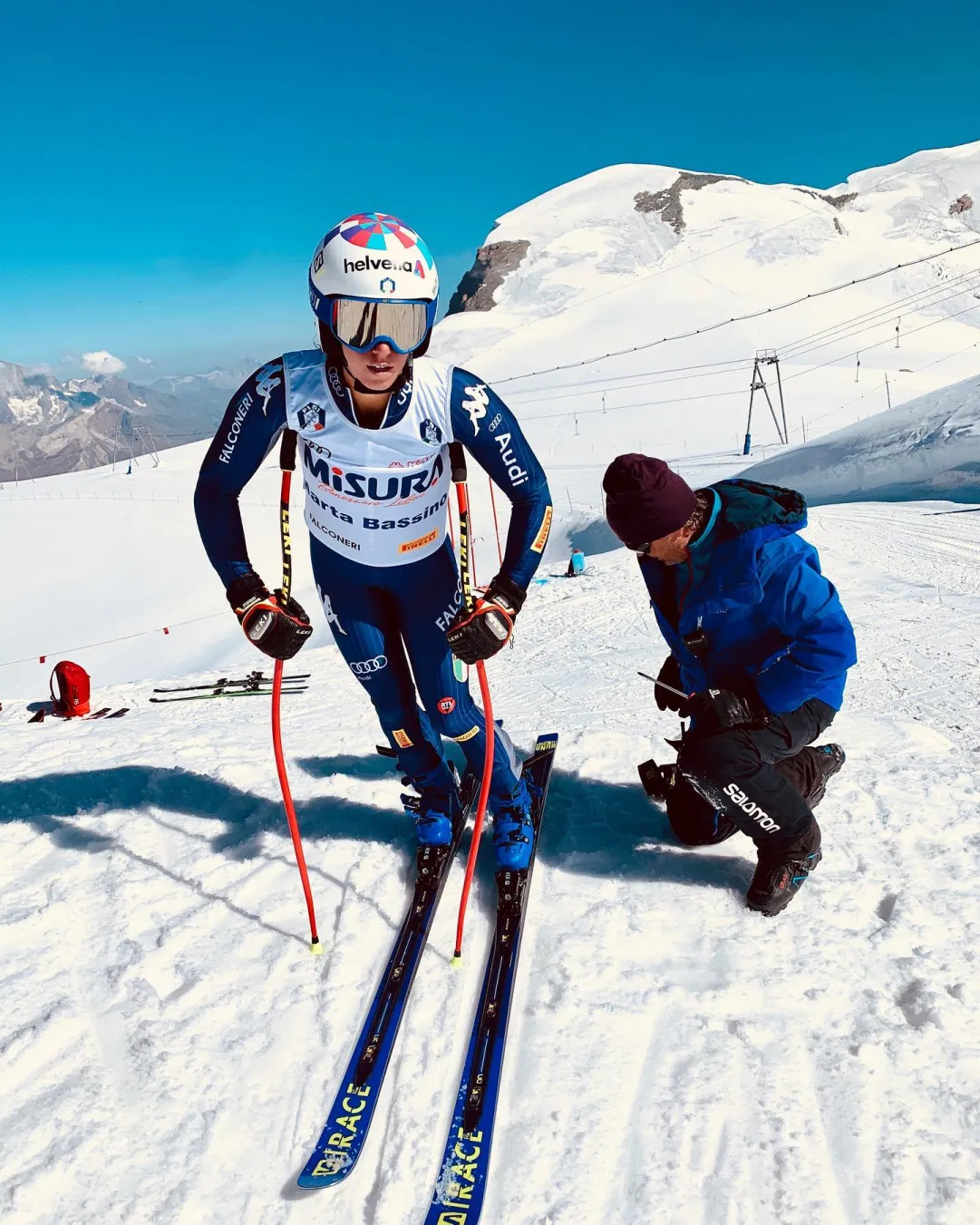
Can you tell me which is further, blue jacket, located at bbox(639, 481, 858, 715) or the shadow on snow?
the shadow on snow

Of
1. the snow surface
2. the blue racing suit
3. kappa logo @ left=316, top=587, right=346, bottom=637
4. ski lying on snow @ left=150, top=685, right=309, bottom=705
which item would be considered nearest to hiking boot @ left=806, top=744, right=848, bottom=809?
the snow surface

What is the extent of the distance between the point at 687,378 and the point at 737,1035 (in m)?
60.2

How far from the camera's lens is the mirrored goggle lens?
3174 millimetres

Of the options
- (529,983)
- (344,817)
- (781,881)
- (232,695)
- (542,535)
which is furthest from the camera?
(232,695)

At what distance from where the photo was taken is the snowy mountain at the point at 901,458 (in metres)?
16.1

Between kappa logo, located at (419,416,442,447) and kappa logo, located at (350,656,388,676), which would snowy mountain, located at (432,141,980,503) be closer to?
kappa logo, located at (350,656,388,676)

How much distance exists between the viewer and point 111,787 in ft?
16.4

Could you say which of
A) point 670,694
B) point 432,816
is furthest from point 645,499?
point 432,816

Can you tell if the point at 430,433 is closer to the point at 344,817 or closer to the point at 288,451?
the point at 288,451

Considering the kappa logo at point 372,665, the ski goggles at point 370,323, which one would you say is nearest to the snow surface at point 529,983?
the kappa logo at point 372,665

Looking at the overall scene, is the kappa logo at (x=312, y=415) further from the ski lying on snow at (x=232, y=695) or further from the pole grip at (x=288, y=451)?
the ski lying on snow at (x=232, y=695)

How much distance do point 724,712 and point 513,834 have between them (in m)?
1.22

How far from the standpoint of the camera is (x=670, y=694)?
4008mm

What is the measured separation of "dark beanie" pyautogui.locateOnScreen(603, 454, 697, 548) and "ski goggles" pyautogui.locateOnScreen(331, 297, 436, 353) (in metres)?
1.04
